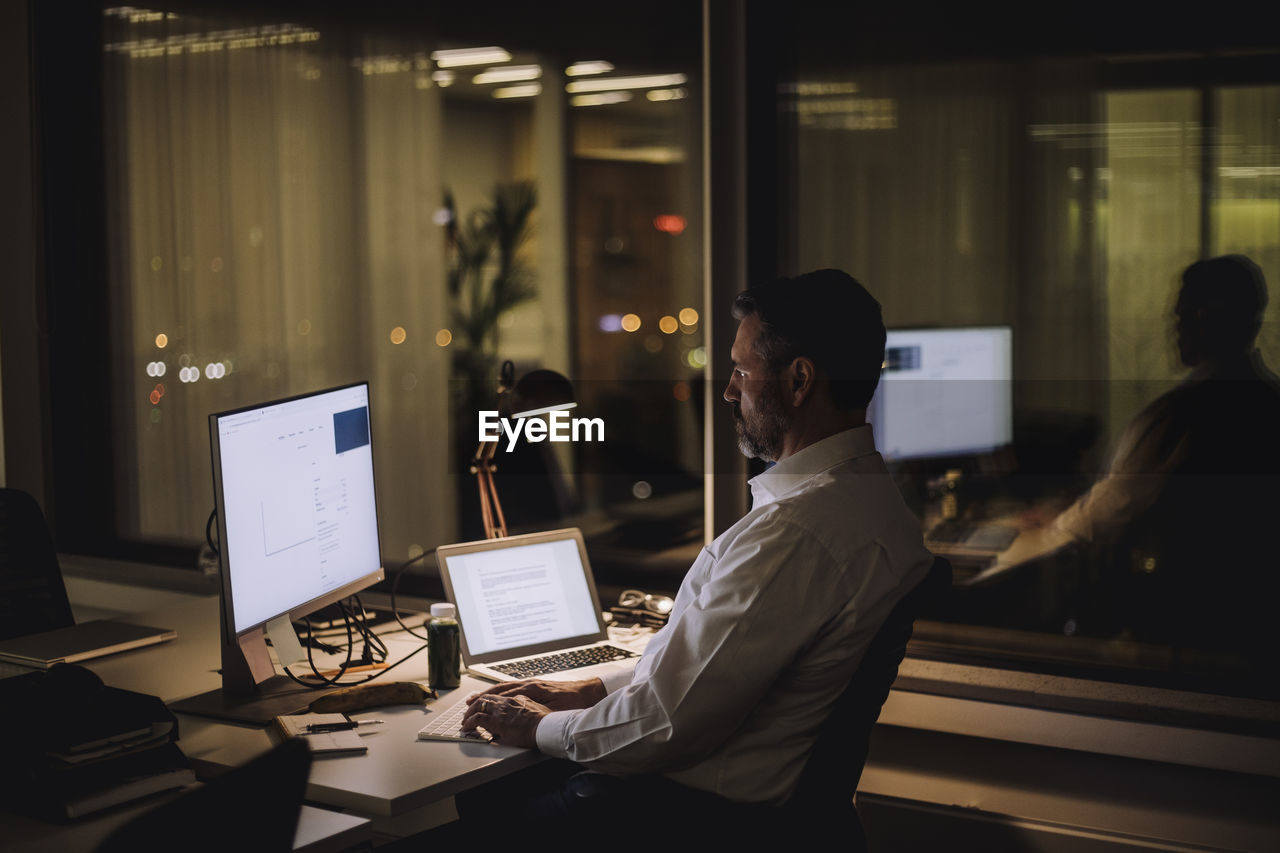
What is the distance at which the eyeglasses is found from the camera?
9.14 ft

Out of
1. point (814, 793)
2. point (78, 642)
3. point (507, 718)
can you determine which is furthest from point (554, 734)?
point (78, 642)

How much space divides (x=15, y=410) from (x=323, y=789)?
3172mm

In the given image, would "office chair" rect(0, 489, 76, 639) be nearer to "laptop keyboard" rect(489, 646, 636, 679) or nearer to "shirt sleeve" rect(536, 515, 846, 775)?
"laptop keyboard" rect(489, 646, 636, 679)

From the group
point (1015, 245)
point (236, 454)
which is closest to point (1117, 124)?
point (1015, 245)

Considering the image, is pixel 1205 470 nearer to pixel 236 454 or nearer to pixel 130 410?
pixel 236 454

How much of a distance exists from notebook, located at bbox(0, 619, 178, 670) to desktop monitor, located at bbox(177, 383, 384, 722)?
1.36ft

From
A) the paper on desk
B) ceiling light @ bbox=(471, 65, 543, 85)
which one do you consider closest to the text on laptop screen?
the paper on desk

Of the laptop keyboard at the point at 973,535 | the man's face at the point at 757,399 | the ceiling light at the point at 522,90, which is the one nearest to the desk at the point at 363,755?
the man's face at the point at 757,399

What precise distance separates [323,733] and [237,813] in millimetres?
767

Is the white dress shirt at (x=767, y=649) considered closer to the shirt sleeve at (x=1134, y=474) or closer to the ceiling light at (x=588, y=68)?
the shirt sleeve at (x=1134, y=474)

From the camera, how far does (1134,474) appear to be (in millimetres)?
2621

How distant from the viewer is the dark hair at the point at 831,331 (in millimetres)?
1970

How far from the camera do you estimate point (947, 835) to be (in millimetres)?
2674

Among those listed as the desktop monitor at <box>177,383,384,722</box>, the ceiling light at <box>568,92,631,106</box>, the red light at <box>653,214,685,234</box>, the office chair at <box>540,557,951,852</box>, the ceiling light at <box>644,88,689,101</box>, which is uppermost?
the ceiling light at <box>568,92,631,106</box>
